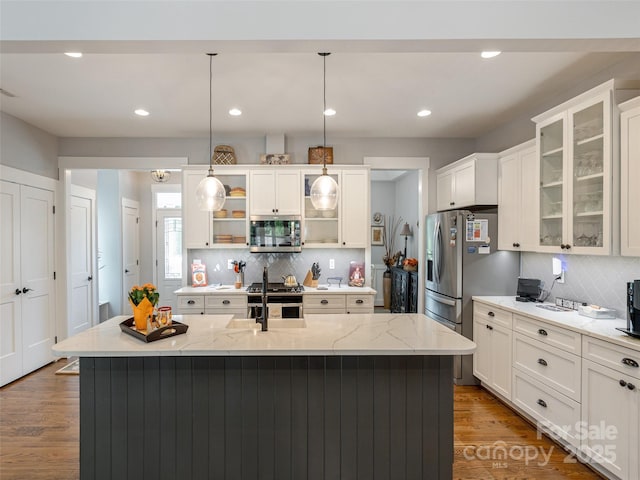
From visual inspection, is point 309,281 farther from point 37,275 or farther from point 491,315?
point 37,275

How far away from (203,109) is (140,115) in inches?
29.1

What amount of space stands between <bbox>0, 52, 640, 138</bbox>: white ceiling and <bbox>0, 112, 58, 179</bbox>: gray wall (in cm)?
12

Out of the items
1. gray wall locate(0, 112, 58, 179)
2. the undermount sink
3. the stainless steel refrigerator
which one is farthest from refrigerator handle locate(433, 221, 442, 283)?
gray wall locate(0, 112, 58, 179)

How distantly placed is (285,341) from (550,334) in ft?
6.57

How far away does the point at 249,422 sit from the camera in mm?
2049

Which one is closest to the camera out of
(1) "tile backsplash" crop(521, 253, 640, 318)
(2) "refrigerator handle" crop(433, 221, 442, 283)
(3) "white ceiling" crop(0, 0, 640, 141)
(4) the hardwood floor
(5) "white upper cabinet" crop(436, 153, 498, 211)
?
Answer: (3) "white ceiling" crop(0, 0, 640, 141)

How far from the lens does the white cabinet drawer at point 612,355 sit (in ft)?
6.57

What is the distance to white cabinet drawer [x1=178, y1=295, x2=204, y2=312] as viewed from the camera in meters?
4.12

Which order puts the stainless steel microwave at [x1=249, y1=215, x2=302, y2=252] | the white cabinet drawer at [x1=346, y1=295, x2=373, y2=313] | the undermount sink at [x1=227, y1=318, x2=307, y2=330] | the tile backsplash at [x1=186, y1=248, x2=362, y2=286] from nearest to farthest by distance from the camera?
the undermount sink at [x1=227, y1=318, x2=307, y2=330]
the white cabinet drawer at [x1=346, y1=295, x2=373, y2=313]
the stainless steel microwave at [x1=249, y1=215, x2=302, y2=252]
the tile backsplash at [x1=186, y1=248, x2=362, y2=286]

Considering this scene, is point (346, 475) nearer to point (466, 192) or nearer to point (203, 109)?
point (466, 192)

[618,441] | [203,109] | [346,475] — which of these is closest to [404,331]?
[346,475]

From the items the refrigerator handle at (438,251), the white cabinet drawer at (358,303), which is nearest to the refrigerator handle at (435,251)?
the refrigerator handle at (438,251)

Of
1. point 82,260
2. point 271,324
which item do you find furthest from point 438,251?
point 82,260

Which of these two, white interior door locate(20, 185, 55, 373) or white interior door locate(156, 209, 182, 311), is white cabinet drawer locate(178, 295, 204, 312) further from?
white interior door locate(156, 209, 182, 311)
